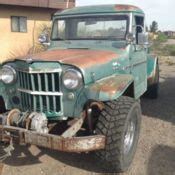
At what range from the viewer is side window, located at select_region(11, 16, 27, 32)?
53.5 feet

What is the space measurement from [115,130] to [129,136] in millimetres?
672

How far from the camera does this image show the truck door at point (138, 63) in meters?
5.56

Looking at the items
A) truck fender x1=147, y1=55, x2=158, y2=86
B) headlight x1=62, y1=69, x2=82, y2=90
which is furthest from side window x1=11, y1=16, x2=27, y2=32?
headlight x1=62, y1=69, x2=82, y2=90

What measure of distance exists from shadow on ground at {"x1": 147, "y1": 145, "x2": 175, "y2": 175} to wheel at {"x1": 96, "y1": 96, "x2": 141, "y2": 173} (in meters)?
0.37

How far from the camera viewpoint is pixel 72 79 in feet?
13.6

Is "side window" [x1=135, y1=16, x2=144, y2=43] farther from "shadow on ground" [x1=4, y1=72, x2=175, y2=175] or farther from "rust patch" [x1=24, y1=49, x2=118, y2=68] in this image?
"shadow on ground" [x1=4, y1=72, x2=175, y2=175]

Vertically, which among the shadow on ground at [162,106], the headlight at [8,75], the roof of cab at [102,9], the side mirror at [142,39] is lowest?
the shadow on ground at [162,106]

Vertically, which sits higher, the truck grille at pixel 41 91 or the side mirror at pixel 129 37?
the side mirror at pixel 129 37

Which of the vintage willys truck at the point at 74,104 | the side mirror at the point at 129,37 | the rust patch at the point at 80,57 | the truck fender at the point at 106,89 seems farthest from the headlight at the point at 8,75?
the side mirror at the point at 129,37

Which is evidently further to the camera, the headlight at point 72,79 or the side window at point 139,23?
the side window at point 139,23

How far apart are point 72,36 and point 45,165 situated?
7.04 feet

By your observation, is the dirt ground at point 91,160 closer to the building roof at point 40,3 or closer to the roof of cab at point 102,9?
the roof of cab at point 102,9

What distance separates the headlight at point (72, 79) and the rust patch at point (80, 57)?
108 millimetres

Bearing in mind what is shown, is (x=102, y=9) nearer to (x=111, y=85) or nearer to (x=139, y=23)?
(x=139, y=23)
